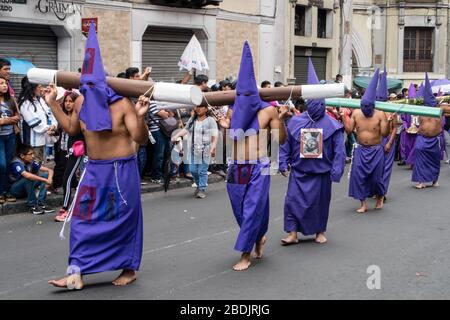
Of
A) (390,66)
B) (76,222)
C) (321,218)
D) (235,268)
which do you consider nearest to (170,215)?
(321,218)

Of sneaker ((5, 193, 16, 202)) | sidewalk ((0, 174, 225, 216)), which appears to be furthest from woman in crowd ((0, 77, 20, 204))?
sidewalk ((0, 174, 225, 216))

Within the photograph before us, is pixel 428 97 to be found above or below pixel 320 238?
above

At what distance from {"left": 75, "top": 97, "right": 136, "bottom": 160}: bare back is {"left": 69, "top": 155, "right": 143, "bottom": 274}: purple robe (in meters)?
0.06

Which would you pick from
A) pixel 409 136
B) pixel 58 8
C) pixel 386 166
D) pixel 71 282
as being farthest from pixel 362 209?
pixel 58 8

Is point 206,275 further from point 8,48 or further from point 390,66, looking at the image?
point 390,66

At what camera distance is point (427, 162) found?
12.6 meters

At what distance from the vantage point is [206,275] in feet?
21.4

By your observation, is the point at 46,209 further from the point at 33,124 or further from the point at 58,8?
the point at 58,8

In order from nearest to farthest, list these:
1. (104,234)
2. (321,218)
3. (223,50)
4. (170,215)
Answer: (104,234), (321,218), (170,215), (223,50)

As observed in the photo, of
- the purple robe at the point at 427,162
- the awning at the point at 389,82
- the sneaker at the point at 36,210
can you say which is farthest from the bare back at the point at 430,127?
the awning at the point at 389,82

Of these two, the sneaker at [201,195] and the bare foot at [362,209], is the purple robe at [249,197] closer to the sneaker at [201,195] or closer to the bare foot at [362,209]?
the bare foot at [362,209]

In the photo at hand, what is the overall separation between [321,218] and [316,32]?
18.9 meters

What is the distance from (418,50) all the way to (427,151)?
21.2 metres

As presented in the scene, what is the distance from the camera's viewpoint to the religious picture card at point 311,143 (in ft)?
26.2
